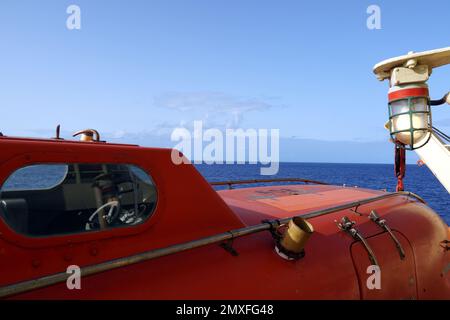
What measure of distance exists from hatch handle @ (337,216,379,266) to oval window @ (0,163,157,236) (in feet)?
7.46

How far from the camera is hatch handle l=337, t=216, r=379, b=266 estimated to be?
12.4 feet

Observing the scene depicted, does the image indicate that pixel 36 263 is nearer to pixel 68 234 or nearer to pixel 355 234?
pixel 68 234

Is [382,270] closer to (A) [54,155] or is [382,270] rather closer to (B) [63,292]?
(B) [63,292]

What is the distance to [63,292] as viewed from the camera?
7.35ft

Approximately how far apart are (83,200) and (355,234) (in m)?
2.87

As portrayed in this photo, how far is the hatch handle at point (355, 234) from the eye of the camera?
378 centimetres

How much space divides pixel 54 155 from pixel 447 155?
5687mm

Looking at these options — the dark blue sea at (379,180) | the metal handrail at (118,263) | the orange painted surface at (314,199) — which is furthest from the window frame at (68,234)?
the dark blue sea at (379,180)

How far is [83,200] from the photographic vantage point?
108 inches

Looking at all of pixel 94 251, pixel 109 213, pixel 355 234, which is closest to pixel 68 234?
pixel 94 251

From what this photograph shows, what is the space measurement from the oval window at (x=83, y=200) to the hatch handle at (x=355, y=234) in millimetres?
2274
